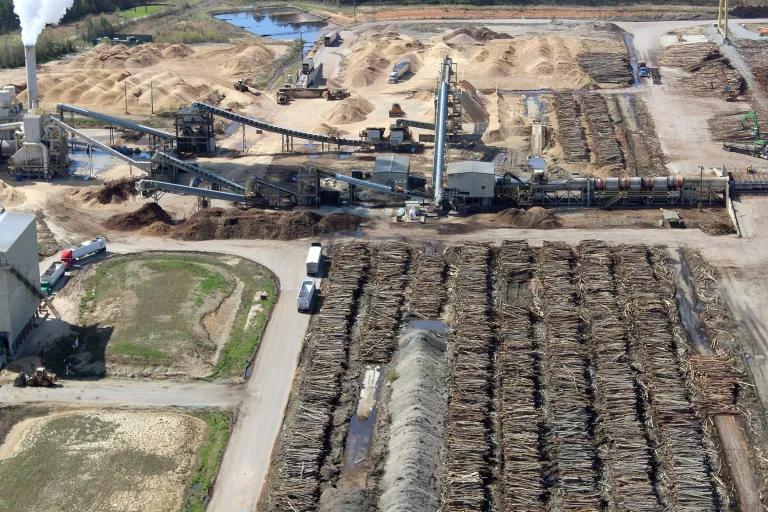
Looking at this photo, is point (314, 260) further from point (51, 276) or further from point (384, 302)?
point (51, 276)

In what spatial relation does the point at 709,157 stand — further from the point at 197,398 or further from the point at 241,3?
the point at 241,3

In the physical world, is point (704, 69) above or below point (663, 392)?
above

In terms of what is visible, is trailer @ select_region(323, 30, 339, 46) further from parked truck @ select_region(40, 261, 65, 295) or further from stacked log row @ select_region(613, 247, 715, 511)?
stacked log row @ select_region(613, 247, 715, 511)

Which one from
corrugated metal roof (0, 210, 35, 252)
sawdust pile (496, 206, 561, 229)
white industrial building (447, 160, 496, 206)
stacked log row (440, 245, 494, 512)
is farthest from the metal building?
corrugated metal roof (0, 210, 35, 252)

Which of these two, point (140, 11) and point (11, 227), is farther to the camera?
point (140, 11)

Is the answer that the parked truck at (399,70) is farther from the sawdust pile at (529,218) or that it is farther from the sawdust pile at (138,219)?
the sawdust pile at (138,219)

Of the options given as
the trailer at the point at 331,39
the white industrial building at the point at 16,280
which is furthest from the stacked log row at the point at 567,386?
the trailer at the point at 331,39

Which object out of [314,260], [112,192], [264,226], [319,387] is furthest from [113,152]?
[319,387]
